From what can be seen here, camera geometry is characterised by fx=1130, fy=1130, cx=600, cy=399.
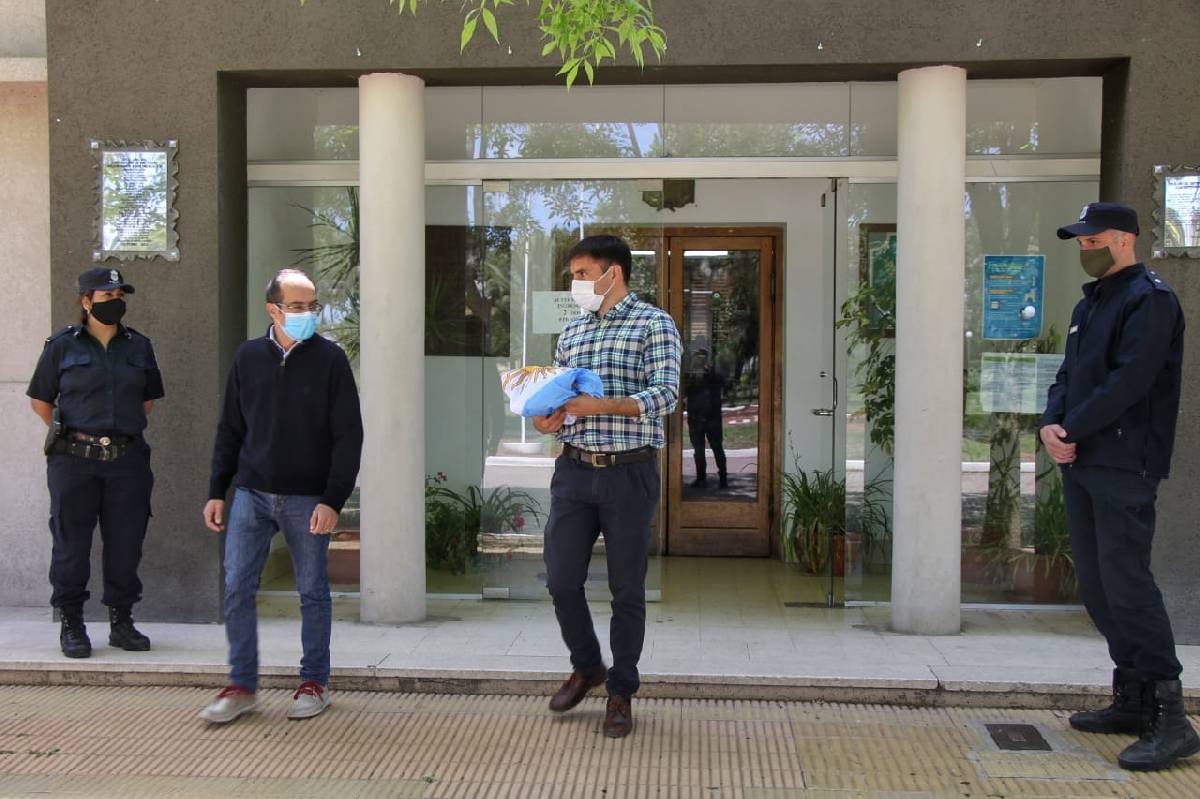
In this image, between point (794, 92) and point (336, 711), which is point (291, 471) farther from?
point (794, 92)

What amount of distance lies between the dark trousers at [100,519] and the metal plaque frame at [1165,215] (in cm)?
536

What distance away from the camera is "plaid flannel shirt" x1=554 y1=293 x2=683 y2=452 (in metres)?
4.59

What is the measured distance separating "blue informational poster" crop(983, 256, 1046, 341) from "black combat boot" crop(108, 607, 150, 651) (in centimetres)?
515

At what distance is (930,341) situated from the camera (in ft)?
20.0

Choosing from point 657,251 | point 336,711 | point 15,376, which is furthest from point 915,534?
point 15,376

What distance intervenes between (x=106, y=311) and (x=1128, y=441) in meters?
4.72

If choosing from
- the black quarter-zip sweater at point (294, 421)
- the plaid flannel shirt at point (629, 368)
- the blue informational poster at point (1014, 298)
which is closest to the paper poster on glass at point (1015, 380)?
the blue informational poster at point (1014, 298)

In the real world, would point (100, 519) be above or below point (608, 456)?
below

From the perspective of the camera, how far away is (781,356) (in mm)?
8648

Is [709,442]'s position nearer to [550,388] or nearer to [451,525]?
[451,525]

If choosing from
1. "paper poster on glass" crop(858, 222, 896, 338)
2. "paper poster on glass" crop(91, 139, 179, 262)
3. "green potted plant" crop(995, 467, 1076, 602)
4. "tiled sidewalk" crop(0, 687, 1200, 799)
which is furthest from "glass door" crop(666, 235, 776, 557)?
"paper poster on glass" crop(91, 139, 179, 262)

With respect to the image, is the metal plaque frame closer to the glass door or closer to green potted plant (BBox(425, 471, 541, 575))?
the glass door

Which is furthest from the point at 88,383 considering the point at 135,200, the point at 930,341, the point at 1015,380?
the point at 1015,380

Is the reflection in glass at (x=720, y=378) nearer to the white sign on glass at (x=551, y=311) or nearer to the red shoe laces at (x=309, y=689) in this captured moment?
the white sign on glass at (x=551, y=311)
